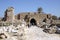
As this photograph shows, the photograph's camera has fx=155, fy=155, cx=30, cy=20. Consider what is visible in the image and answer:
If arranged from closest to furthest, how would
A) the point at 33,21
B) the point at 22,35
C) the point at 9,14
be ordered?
the point at 22,35
the point at 9,14
the point at 33,21

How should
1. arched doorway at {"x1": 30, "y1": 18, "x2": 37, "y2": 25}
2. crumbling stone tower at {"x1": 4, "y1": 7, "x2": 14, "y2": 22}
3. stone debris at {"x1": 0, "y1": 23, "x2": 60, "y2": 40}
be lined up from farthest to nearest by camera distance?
arched doorway at {"x1": 30, "y1": 18, "x2": 37, "y2": 25} < crumbling stone tower at {"x1": 4, "y1": 7, "x2": 14, "y2": 22} < stone debris at {"x1": 0, "y1": 23, "x2": 60, "y2": 40}

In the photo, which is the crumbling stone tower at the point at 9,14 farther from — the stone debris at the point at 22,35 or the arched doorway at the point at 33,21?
the arched doorway at the point at 33,21

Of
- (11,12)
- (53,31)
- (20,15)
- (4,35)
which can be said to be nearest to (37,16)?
(20,15)

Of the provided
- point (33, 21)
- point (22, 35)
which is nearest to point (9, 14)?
point (33, 21)

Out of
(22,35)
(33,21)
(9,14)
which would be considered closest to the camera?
(22,35)

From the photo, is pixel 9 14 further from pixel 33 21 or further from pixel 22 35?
pixel 22 35

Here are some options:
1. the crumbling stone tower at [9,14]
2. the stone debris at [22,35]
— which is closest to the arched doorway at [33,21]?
the crumbling stone tower at [9,14]

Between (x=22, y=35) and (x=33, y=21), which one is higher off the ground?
(x=22, y=35)

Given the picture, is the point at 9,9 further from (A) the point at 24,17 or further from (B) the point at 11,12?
(A) the point at 24,17

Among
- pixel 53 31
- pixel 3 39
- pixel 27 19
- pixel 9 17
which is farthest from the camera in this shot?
pixel 27 19

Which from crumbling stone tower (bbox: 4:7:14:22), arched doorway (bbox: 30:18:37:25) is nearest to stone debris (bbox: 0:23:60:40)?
crumbling stone tower (bbox: 4:7:14:22)

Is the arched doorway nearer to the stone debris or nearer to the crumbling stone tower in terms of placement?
the crumbling stone tower

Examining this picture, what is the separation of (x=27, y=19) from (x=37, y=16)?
110 inches

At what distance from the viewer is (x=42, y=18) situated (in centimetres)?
Answer: 4034
